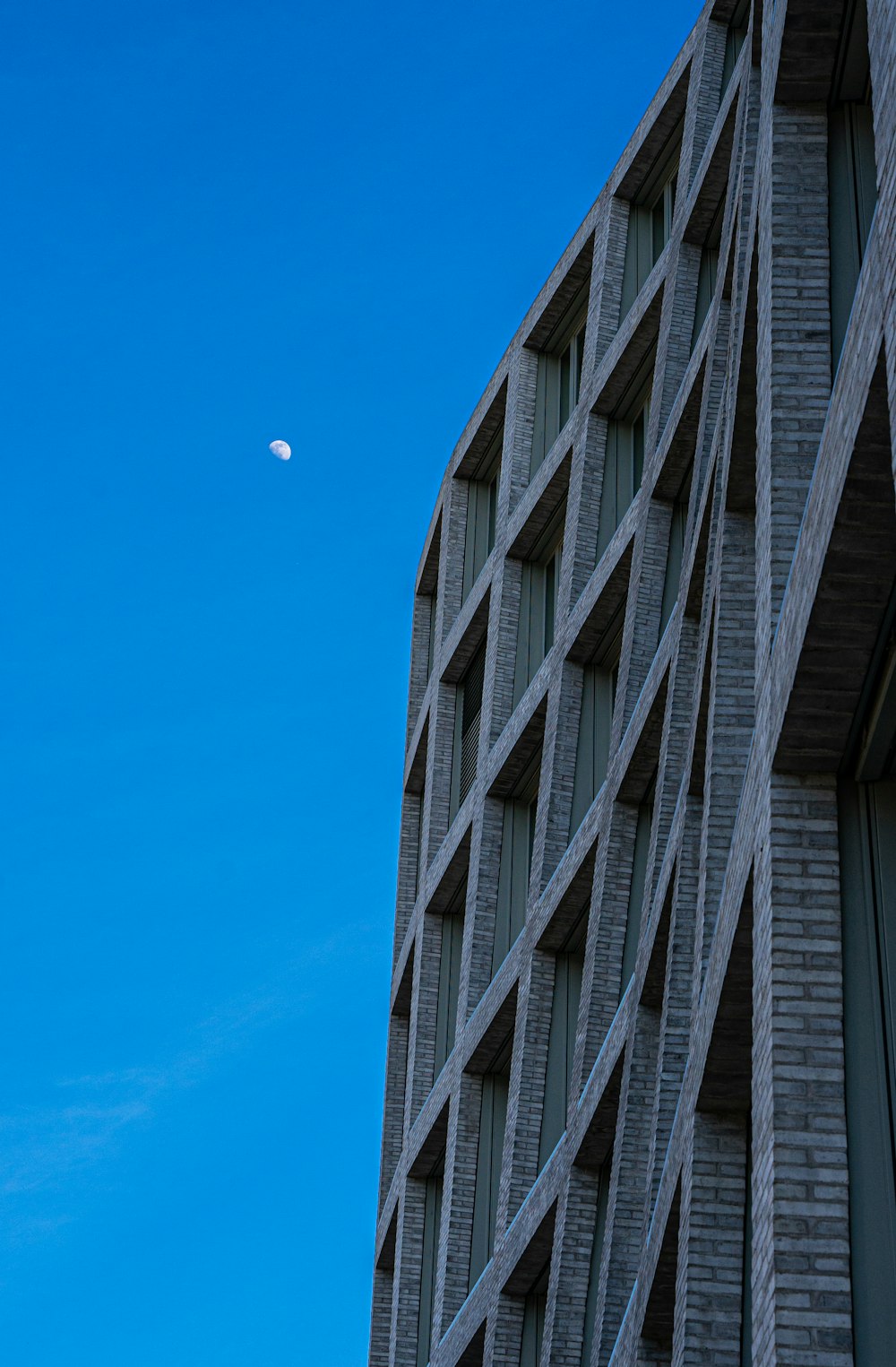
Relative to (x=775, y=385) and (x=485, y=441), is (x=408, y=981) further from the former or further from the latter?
(x=775, y=385)

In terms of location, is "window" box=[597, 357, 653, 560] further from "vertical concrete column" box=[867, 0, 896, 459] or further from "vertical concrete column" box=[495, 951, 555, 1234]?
"vertical concrete column" box=[867, 0, 896, 459]

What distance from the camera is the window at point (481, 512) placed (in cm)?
3275

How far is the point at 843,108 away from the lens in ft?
37.8

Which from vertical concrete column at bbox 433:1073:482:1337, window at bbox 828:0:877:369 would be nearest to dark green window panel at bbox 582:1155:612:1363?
vertical concrete column at bbox 433:1073:482:1337

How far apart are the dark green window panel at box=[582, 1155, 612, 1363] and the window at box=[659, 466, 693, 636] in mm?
5934

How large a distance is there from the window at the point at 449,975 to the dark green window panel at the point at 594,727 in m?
5.65

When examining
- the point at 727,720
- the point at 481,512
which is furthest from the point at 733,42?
the point at 727,720

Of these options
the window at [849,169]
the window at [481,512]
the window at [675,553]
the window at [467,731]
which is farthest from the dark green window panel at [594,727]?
the window at [849,169]

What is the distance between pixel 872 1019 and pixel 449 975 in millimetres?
21422

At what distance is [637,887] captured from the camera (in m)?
20.0

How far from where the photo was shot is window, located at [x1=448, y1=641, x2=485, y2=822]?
99.7ft

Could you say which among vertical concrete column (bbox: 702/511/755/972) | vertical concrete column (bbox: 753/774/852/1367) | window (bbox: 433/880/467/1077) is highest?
window (bbox: 433/880/467/1077)

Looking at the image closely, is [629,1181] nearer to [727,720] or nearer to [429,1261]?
[727,720]

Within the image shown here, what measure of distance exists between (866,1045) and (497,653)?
20.1 metres
